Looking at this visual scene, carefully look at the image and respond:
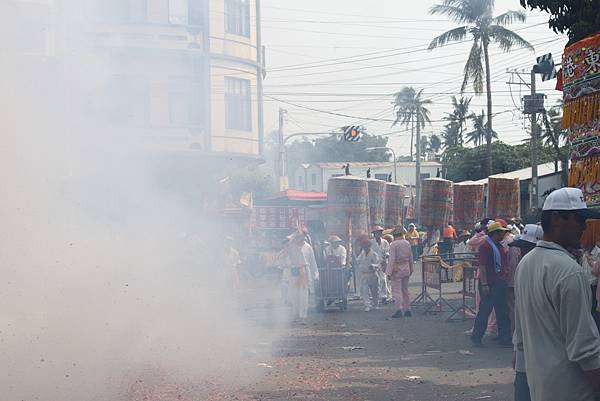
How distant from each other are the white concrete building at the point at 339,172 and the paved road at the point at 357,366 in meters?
55.9

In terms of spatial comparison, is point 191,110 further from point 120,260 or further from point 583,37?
point 583,37

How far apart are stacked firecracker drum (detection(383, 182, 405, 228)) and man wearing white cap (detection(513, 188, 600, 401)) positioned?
21.3 m

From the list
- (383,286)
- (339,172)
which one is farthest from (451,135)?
(383,286)

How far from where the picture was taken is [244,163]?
15055mm

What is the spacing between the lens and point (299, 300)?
1482cm

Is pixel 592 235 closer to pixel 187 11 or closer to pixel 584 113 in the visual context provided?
pixel 584 113

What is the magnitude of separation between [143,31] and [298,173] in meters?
69.4

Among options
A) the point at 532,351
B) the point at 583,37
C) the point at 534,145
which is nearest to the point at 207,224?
the point at 583,37

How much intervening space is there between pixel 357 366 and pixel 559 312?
Result: 21.4 feet

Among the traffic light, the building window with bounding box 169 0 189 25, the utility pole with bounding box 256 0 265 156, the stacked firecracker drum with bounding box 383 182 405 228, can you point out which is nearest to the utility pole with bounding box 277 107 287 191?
the traffic light

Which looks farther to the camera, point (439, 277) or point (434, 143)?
point (434, 143)

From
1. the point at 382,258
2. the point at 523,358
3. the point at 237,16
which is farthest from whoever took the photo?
the point at 382,258

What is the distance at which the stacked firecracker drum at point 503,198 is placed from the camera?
23016 mm

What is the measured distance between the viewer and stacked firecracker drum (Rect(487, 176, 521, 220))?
23016 millimetres
